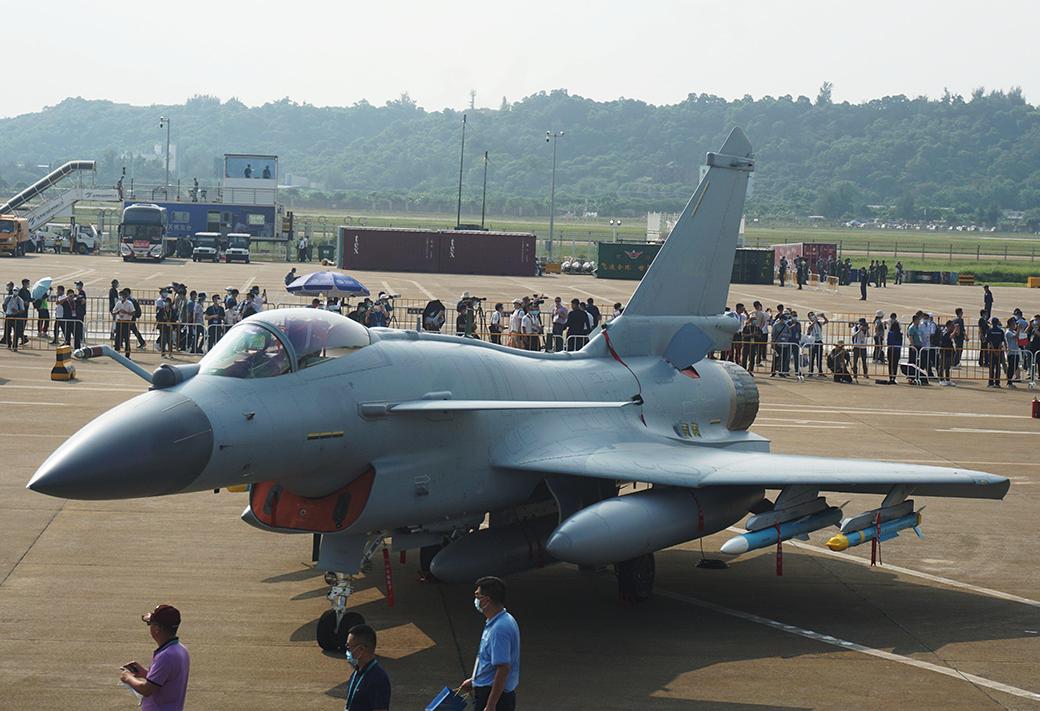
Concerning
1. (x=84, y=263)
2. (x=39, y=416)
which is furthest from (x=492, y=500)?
(x=84, y=263)

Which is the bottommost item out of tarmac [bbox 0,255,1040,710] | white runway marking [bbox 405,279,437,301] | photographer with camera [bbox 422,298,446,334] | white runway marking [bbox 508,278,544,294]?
tarmac [bbox 0,255,1040,710]

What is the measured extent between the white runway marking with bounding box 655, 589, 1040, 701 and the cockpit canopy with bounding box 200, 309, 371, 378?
5027 millimetres

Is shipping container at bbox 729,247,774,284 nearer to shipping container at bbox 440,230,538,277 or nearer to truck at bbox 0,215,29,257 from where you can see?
shipping container at bbox 440,230,538,277

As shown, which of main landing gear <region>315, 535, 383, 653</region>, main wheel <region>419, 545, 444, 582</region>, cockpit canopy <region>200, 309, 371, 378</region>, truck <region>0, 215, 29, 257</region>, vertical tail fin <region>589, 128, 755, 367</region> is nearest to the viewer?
cockpit canopy <region>200, 309, 371, 378</region>

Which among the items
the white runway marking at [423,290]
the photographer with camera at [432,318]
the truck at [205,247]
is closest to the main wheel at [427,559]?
the photographer with camera at [432,318]

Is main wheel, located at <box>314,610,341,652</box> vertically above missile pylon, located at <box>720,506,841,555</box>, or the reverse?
missile pylon, located at <box>720,506,841,555</box>

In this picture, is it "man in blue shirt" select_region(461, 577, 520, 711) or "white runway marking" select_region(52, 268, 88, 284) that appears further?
"white runway marking" select_region(52, 268, 88, 284)

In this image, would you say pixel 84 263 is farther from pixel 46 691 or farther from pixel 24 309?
pixel 46 691

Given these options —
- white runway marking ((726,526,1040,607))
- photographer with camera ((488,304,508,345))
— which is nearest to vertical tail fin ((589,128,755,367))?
white runway marking ((726,526,1040,607))

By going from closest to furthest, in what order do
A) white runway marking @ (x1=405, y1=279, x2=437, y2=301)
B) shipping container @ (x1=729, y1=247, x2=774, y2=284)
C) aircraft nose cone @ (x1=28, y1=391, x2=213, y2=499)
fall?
aircraft nose cone @ (x1=28, y1=391, x2=213, y2=499) < white runway marking @ (x1=405, y1=279, x2=437, y2=301) < shipping container @ (x1=729, y1=247, x2=774, y2=284)

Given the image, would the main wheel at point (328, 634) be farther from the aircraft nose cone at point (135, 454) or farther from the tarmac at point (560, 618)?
the aircraft nose cone at point (135, 454)

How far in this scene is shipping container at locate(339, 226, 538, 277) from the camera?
78812 mm

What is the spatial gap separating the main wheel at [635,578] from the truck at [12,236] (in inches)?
2716

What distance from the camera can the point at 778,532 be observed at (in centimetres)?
1387
